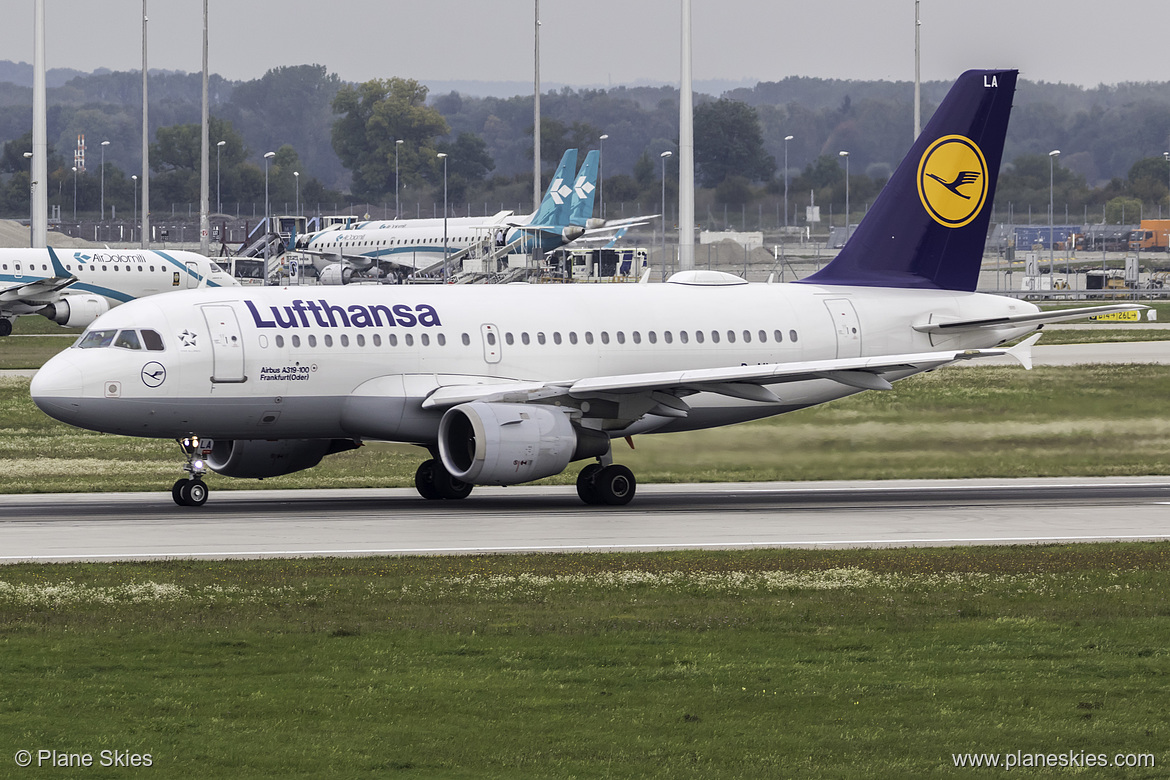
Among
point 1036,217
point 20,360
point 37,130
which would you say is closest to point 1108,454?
point 20,360

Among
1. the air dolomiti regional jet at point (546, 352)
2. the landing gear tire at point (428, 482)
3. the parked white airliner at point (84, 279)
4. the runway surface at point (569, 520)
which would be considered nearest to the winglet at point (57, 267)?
the parked white airliner at point (84, 279)

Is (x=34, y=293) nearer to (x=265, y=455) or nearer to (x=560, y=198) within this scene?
(x=560, y=198)

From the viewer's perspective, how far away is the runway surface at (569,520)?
25922 millimetres

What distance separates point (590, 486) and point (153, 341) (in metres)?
8.37

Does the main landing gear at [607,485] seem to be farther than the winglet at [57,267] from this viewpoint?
No

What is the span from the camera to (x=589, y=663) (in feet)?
54.5

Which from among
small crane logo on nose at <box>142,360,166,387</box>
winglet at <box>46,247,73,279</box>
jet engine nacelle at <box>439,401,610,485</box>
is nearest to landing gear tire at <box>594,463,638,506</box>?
jet engine nacelle at <box>439,401,610,485</box>

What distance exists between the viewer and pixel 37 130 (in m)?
76.4

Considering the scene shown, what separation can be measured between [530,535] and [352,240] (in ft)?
371

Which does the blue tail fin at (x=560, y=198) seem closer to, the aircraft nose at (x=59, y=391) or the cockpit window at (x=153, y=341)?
the cockpit window at (x=153, y=341)

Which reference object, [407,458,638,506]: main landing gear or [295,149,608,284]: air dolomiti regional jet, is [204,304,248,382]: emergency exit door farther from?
[295,149,608,284]: air dolomiti regional jet

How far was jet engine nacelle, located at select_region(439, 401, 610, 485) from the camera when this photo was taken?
29.3 m

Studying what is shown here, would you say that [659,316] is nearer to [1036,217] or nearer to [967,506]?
[967,506]

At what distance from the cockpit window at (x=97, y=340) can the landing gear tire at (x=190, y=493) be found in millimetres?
2919
